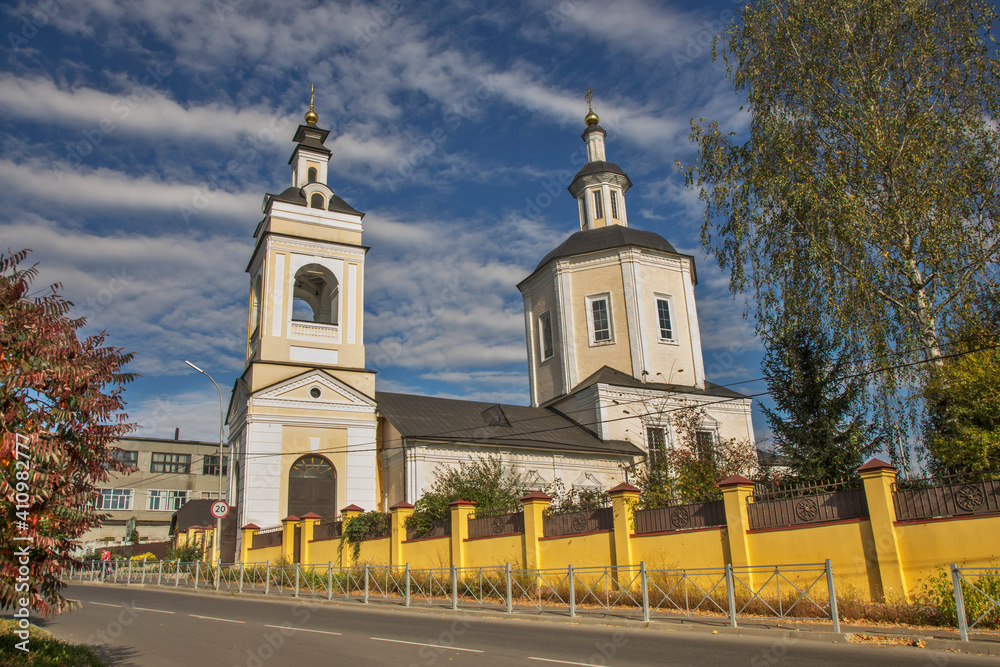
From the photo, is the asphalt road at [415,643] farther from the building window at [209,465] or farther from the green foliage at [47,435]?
the building window at [209,465]

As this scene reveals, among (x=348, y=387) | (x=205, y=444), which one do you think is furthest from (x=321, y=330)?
(x=205, y=444)

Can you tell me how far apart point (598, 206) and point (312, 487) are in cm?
1985

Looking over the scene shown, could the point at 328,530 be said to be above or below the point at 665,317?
below

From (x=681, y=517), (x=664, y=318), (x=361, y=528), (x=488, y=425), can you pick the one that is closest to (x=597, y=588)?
(x=681, y=517)

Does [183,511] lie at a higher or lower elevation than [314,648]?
higher

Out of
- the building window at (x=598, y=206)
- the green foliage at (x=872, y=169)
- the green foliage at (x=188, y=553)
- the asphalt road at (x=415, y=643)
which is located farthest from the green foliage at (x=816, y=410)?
the green foliage at (x=188, y=553)

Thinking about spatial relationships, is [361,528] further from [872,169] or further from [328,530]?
[872,169]

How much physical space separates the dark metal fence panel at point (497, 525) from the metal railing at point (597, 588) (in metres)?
0.98

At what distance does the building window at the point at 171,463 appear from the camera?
62562 millimetres

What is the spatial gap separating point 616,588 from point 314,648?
7.33m

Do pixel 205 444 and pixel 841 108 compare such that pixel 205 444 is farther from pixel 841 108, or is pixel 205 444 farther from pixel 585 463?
pixel 841 108

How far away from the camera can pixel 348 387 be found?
2697 centimetres

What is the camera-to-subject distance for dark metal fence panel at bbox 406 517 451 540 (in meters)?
19.0

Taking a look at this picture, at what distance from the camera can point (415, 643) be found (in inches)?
385
